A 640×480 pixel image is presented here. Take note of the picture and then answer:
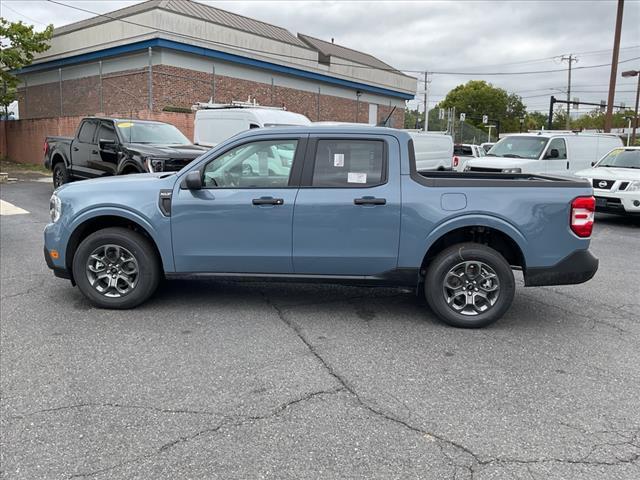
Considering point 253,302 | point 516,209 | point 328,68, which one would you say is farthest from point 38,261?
point 328,68

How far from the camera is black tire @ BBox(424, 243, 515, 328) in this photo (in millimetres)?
4879

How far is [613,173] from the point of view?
11.7 metres

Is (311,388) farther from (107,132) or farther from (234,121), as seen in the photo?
(234,121)

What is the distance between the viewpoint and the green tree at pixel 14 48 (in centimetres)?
2353

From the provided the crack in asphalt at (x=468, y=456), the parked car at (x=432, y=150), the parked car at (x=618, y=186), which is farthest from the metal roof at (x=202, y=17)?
the crack in asphalt at (x=468, y=456)

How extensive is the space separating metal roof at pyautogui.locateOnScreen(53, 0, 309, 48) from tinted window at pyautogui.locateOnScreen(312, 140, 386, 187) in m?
21.9

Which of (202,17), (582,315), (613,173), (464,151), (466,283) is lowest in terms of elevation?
(582,315)

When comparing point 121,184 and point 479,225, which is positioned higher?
point 121,184

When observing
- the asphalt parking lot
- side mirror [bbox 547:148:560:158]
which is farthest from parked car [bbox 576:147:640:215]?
the asphalt parking lot

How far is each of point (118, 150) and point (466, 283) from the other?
28.4 feet

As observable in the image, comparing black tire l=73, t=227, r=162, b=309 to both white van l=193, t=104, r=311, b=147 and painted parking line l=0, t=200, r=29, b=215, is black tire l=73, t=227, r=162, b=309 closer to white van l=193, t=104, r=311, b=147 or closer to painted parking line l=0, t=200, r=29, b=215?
painted parking line l=0, t=200, r=29, b=215

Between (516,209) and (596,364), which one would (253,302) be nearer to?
(516,209)

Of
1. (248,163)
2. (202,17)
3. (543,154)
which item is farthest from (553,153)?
(202,17)

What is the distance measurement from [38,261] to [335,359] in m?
4.99
